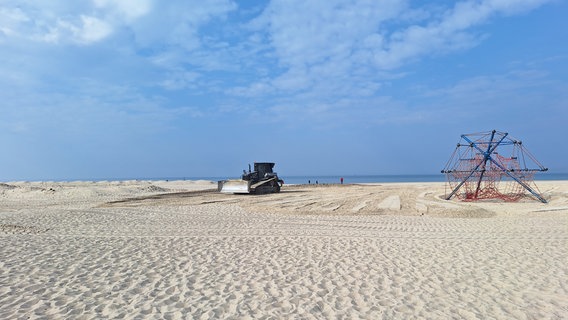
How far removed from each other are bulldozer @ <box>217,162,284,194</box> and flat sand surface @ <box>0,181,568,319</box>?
14528mm

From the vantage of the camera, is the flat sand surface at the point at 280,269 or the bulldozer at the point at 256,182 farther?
the bulldozer at the point at 256,182

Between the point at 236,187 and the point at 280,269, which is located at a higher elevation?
the point at 236,187

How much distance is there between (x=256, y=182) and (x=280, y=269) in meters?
24.1

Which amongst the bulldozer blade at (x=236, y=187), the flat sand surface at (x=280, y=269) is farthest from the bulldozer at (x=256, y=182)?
the flat sand surface at (x=280, y=269)

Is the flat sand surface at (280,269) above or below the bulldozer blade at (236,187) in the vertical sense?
below

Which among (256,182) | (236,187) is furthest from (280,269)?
(256,182)

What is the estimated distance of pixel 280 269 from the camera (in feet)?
24.6

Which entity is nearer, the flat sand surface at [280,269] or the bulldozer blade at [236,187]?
the flat sand surface at [280,269]

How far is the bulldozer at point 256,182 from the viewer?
28567 mm

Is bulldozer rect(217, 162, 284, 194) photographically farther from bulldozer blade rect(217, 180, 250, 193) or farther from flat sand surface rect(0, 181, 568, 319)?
flat sand surface rect(0, 181, 568, 319)

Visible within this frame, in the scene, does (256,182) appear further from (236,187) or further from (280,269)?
(280,269)

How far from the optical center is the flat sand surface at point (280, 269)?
540 centimetres

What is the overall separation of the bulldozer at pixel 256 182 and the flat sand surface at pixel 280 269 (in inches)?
572

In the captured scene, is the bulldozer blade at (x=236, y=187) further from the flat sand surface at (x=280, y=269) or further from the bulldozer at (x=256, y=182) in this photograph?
the flat sand surface at (x=280, y=269)
